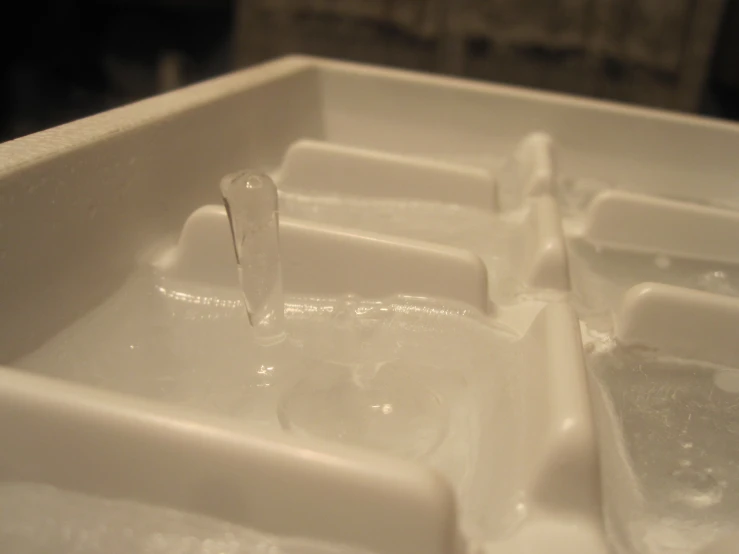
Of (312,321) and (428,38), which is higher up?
(428,38)

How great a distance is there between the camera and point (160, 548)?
368mm

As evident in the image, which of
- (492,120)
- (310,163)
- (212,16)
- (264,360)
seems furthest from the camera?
(212,16)

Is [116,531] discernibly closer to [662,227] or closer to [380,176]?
[380,176]

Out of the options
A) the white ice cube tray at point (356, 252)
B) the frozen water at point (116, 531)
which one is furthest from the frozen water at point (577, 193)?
the frozen water at point (116, 531)

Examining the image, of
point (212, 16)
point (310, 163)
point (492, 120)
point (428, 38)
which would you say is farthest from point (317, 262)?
point (212, 16)

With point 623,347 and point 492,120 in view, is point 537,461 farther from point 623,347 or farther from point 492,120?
point 492,120

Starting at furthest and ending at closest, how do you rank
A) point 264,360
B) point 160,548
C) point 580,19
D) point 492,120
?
point 580,19 → point 492,120 → point 264,360 → point 160,548

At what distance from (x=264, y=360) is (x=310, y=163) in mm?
369

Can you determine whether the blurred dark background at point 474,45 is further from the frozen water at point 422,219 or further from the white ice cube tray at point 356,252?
the frozen water at point 422,219

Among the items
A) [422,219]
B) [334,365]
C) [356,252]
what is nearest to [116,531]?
[334,365]

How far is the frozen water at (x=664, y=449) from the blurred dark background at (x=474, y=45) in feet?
3.90

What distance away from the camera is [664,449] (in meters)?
0.47

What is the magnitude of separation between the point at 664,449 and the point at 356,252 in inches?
12.6

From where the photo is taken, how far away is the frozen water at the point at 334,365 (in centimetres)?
47
